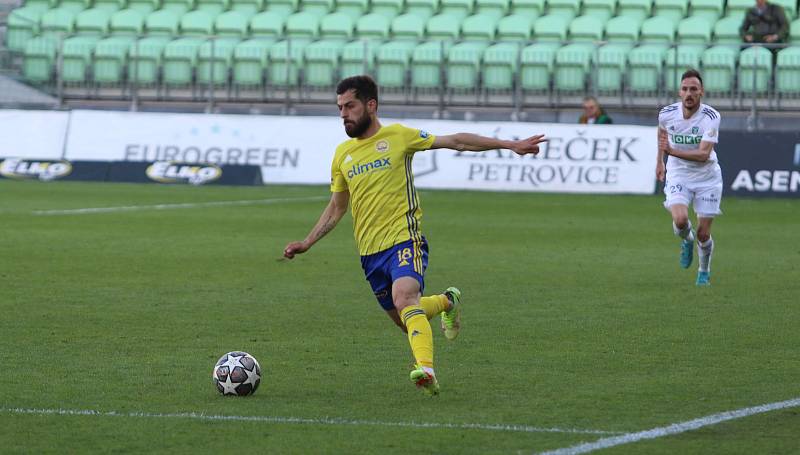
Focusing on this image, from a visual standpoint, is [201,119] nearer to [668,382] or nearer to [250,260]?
[250,260]

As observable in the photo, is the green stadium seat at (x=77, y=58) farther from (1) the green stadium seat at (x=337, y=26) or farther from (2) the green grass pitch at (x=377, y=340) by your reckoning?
(2) the green grass pitch at (x=377, y=340)

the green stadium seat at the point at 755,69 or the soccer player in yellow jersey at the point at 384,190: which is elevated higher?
the soccer player in yellow jersey at the point at 384,190

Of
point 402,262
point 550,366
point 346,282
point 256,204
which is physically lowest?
point 256,204

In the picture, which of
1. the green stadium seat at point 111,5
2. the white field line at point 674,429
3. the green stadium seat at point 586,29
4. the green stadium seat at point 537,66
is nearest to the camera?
the white field line at point 674,429

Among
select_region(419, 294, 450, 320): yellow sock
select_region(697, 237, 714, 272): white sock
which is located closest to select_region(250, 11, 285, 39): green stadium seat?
select_region(697, 237, 714, 272): white sock

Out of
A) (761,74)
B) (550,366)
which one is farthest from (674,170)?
(761,74)

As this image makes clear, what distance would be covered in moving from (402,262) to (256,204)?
602 inches

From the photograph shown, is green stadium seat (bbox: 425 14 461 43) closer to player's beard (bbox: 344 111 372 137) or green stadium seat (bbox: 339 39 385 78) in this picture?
green stadium seat (bbox: 339 39 385 78)

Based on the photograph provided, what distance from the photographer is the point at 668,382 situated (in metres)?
8.11

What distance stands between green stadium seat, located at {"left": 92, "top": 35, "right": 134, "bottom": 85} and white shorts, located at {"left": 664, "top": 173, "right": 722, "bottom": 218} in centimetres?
1784

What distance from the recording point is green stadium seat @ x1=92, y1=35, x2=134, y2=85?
2966 centimetres

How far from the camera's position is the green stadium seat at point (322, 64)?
94.6 feet

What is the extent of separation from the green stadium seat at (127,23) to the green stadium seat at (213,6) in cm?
130

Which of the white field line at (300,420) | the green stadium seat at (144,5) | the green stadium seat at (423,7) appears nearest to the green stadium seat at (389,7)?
the green stadium seat at (423,7)
